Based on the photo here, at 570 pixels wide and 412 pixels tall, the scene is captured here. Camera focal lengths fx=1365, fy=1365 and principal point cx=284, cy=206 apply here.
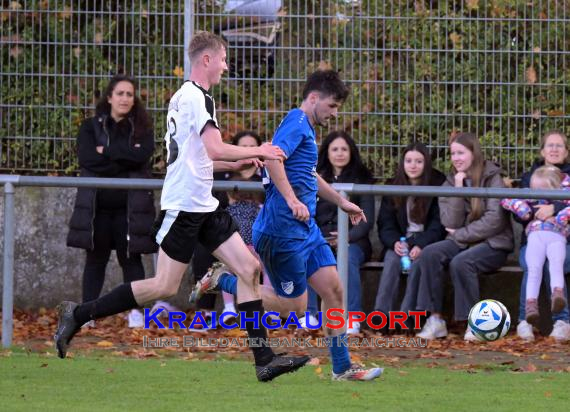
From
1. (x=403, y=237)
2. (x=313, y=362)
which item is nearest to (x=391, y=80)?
(x=403, y=237)

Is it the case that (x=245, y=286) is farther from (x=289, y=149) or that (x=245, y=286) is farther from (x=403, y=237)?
(x=403, y=237)

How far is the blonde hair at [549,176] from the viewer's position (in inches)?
481

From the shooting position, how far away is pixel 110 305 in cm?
925

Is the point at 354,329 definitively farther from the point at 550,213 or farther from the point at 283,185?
the point at 283,185

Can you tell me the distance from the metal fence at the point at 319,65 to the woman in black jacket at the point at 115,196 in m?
1.17

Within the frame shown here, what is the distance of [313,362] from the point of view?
407 inches

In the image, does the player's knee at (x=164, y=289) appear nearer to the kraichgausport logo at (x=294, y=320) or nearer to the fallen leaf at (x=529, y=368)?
the fallen leaf at (x=529, y=368)

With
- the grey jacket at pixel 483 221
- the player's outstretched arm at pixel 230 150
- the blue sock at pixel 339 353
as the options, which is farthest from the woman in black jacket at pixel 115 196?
the player's outstretched arm at pixel 230 150

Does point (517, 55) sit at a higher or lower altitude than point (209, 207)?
higher

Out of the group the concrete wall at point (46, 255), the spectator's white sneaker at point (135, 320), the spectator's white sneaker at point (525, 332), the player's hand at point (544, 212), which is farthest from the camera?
the concrete wall at point (46, 255)

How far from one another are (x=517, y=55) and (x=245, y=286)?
5737 millimetres

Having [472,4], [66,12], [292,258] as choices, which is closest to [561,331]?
[472,4]

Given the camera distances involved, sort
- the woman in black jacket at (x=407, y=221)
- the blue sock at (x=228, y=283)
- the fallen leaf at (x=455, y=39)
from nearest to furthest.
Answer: the blue sock at (x=228, y=283)
the woman in black jacket at (x=407, y=221)
the fallen leaf at (x=455, y=39)

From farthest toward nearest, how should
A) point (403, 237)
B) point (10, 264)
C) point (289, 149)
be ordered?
point (403, 237), point (10, 264), point (289, 149)
